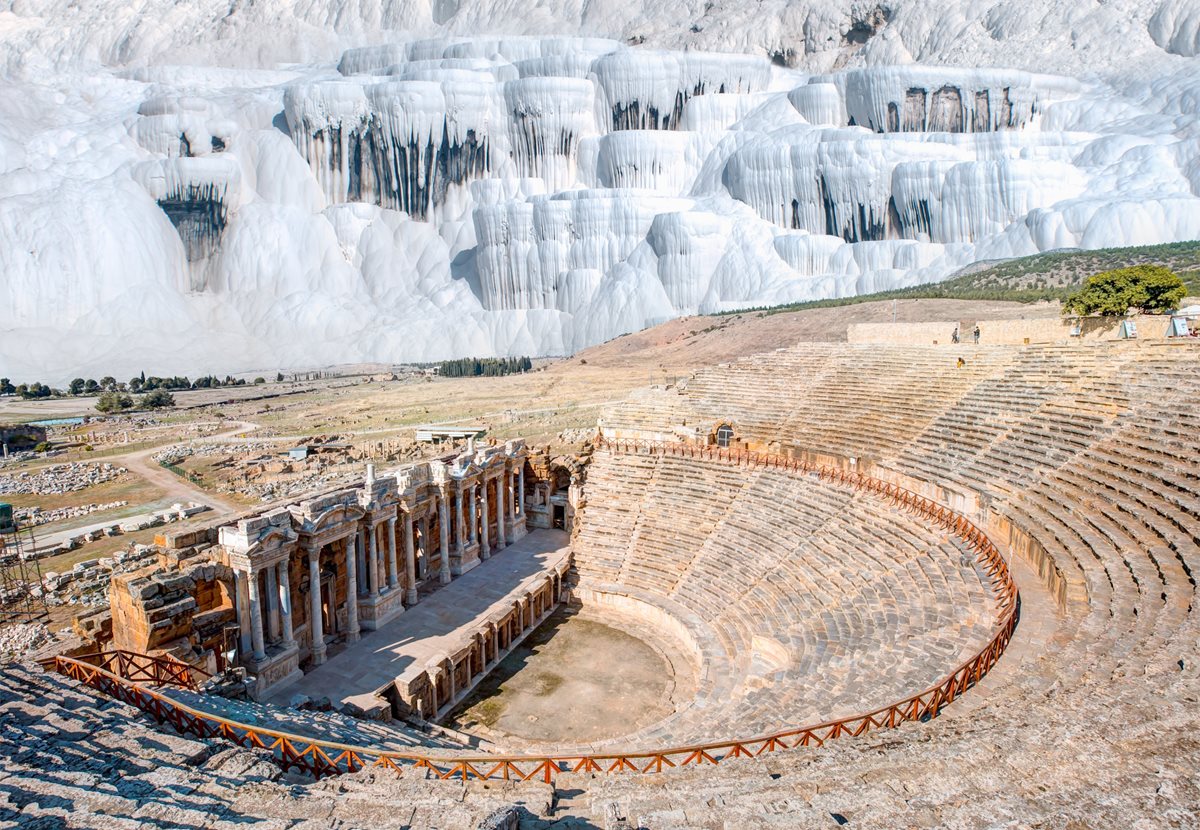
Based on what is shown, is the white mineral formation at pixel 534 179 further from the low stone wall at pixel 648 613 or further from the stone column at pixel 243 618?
the stone column at pixel 243 618

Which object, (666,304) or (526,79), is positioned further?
(526,79)

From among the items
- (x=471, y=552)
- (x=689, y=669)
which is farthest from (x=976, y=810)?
(x=471, y=552)

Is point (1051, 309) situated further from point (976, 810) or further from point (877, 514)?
point (976, 810)

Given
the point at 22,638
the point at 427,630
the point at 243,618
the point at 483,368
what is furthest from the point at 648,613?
the point at 483,368

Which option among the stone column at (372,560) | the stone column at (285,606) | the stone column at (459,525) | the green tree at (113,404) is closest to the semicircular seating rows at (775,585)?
→ the stone column at (459,525)

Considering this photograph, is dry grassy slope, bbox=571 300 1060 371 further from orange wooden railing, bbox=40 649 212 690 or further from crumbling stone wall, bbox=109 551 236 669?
orange wooden railing, bbox=40 649 212 690

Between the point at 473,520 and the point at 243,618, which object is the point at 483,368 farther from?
the point at 243,618

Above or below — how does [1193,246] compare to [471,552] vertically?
above
